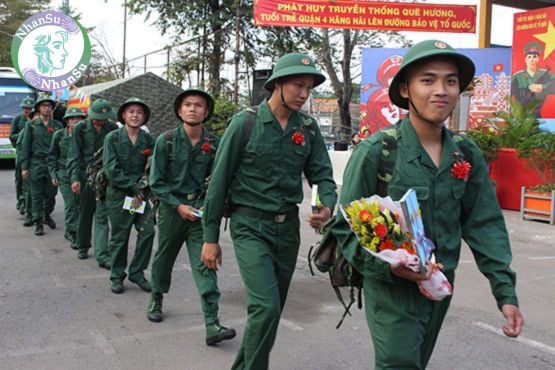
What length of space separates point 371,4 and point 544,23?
13.9 feet

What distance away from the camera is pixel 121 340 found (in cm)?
463

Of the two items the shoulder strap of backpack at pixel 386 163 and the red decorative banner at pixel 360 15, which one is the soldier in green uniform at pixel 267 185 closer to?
the shoulder strap of backpack at pixel 386 163

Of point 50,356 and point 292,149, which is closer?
point 292,149

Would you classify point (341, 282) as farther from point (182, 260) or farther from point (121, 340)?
point (182, 260)

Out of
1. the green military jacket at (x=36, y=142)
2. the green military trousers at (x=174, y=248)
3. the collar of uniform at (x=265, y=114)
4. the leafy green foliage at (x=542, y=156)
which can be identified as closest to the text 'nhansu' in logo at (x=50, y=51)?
the green military jacket at (x=36, y=142)

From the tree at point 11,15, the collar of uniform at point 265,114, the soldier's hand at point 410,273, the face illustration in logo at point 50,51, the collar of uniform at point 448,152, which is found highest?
the tree at point 11,15

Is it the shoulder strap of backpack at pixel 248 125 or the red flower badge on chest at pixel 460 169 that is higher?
the shoulder strap of backpack at pixel 248 125

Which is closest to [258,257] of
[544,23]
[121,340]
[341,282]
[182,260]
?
[341,282]

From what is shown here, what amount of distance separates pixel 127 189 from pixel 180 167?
4.77 ft

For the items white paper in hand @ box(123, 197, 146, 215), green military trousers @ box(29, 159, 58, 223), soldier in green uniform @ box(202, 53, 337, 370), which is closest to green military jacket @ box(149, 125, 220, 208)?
white paper in hand @ box(123, 197, 146, 215)

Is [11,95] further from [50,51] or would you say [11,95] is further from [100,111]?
[100,111]

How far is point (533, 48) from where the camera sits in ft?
47.7

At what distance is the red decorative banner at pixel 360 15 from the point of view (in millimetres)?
15734

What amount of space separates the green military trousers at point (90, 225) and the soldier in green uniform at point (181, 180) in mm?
2183
